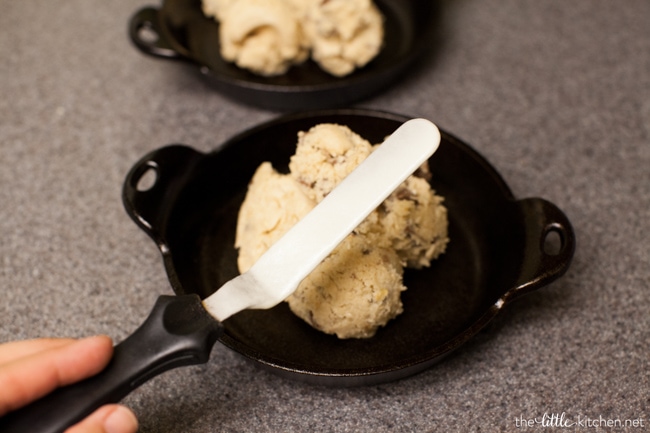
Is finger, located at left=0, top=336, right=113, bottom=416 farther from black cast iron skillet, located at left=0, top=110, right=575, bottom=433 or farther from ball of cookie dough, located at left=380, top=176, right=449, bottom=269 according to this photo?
ball of cookie dough, located at left=380, top=176, right=449, bottom=269

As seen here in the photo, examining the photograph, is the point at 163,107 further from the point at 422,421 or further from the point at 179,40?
the point at 422,421

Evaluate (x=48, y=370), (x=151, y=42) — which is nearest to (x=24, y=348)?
(x=48, y=370)

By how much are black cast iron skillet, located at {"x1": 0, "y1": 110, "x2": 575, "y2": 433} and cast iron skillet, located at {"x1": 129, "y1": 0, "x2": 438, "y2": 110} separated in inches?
5.9

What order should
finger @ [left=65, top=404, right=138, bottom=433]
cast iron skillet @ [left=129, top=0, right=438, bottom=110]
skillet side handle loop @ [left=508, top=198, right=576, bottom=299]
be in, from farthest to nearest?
cast iron skillet @ [left=129, top=0, right=438, bottom=110]
skillet side handle loop @ [left=508, top=198, right=576, bottom=299]
finger @ [left=65, top=404, right=138, bottom=433]

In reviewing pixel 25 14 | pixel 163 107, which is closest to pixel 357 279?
pixel 163 107

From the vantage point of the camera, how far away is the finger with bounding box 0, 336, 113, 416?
45cm

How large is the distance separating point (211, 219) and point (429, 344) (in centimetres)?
32

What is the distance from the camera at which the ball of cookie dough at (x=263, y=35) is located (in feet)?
3.12

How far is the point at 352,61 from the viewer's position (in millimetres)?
976

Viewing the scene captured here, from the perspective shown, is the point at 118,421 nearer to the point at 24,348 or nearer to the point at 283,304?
the point at 24,348

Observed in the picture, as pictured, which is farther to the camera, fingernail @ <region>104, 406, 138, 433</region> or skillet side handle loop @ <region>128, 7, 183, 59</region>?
skillet side handle loop @ <region>128, 7, 183, 59</region>

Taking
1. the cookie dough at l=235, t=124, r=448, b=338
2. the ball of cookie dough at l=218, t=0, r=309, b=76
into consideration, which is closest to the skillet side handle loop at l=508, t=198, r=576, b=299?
the cookie dough at l=235, t=124, r=448, b=338

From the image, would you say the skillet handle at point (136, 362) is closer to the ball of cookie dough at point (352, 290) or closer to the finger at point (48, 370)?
the finger at point (48, 370)

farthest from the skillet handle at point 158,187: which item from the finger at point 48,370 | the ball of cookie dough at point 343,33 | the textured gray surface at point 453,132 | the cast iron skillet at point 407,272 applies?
the ball of cookie dough at point 343,33
